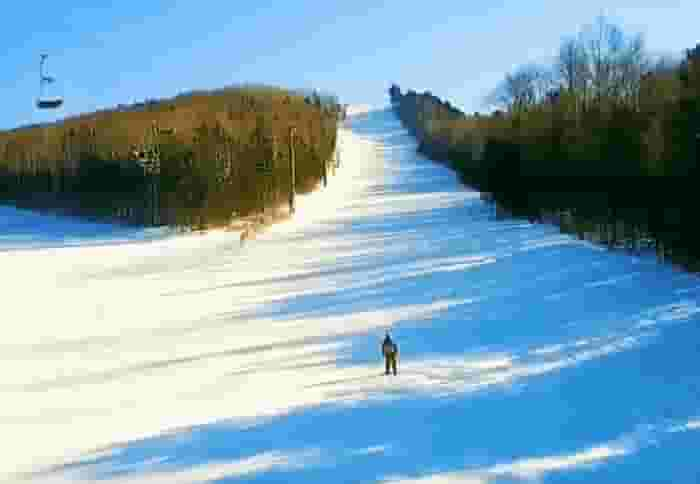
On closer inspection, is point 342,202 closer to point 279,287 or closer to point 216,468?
point 279,287

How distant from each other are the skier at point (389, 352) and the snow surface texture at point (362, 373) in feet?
1.00

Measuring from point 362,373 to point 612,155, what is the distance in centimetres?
1875

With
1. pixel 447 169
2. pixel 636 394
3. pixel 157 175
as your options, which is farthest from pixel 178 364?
pixel 447 169

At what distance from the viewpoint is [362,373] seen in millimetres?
11766

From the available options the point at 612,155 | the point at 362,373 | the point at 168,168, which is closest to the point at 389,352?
the point at 362,373

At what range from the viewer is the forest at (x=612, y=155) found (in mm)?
19078

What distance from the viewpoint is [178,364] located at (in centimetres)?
1314

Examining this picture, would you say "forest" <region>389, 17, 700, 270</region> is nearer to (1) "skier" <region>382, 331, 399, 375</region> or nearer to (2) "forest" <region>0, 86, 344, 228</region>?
(1) "skier" <region>382, 331, 399, 375</region>

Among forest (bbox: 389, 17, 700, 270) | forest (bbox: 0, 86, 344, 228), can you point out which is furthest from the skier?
forest (bbox: 0, 86, 344, 228)

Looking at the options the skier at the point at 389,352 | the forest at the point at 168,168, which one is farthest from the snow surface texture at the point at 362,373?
the forest at the point at 168,168

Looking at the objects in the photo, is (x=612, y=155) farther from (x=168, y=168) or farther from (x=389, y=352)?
(x=168, y=168)

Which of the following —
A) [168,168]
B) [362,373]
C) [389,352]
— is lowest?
[362,373]

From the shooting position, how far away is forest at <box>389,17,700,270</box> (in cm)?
1908

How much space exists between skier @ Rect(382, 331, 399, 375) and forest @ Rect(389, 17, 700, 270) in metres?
11.2
